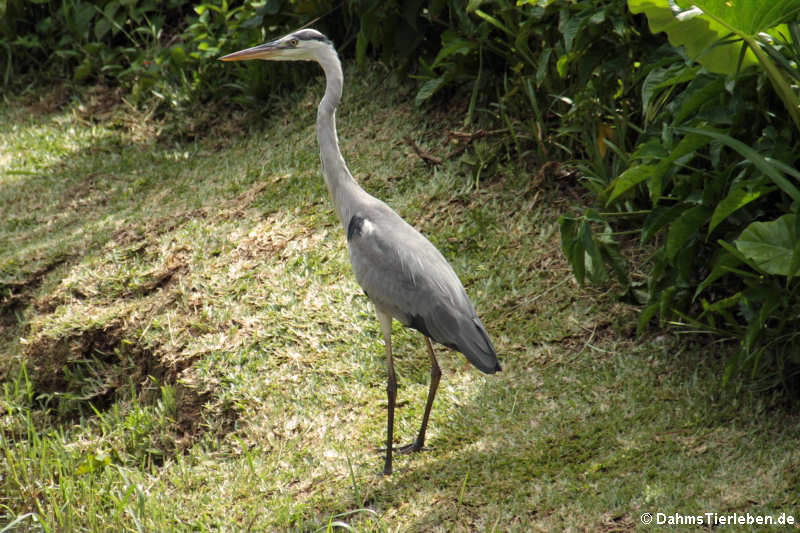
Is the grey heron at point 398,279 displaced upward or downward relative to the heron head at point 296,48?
downward

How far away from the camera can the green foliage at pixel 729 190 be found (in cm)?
342

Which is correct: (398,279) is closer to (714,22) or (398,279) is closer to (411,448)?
(411,448)

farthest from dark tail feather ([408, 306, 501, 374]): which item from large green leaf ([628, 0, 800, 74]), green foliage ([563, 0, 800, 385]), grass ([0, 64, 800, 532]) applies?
large green leaf ([628, 0, 800, 74])

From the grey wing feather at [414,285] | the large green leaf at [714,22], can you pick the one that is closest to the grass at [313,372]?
the grey wing feather at [414,285]

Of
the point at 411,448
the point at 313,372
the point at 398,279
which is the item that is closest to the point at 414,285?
the point at 398,279

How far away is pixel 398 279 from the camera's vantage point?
13.0 feet

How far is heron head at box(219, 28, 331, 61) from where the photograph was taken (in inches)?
178

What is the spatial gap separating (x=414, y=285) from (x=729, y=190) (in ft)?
4.64

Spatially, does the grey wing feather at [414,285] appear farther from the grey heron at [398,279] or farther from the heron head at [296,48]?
the heron head at [296,48]

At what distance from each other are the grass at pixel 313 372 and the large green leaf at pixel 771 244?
2.39 feet

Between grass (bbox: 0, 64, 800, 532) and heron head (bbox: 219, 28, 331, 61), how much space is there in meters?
1.22

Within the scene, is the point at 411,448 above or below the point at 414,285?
below

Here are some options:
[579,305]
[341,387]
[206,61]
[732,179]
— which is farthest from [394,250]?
[206,61]

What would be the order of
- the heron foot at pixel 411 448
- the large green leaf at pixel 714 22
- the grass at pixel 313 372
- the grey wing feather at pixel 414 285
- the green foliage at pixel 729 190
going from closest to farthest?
1. the large green leaf at pixel 714 22
2. the green foliage at pixel 729 190
3. the grass at pixel 313 372
4. the grey wing feather at pixel 414 285
5. the heron foot at pixel 411 448
